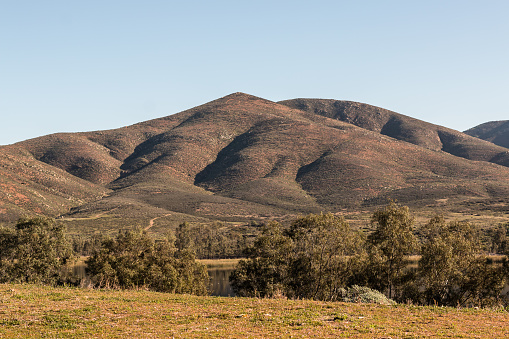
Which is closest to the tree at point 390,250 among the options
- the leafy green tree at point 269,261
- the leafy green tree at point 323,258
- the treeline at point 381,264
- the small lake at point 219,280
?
the treeline at point 381,264

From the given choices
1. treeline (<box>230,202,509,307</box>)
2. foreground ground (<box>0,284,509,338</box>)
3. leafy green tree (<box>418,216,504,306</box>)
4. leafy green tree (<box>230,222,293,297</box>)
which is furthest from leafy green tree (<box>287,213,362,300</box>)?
foreground ground (<box>0,284,509,338</box>)

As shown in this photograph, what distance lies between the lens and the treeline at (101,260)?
133 feet

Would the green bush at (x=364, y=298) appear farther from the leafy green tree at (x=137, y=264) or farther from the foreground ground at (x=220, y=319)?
the leafy green tree at (x=137, y=264)

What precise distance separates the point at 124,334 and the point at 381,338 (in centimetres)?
791

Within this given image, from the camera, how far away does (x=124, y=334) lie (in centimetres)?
1311

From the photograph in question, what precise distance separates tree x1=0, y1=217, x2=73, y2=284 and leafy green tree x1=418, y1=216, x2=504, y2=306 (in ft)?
122

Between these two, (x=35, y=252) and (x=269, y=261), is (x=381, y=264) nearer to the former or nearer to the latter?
(x=269, y=261)

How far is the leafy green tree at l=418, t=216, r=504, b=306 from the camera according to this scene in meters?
37.1

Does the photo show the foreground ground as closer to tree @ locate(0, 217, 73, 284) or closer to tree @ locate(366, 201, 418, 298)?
tree @ locate(366, 201, 418, 298)

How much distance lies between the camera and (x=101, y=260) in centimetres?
4212

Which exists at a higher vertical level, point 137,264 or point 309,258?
point 137,264

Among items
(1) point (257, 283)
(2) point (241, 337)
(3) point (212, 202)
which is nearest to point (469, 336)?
(2) point (241, 337)

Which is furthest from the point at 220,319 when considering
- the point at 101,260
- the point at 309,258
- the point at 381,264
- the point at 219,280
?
the point at 219,280

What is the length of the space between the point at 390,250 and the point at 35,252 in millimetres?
36791
